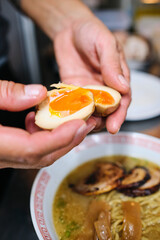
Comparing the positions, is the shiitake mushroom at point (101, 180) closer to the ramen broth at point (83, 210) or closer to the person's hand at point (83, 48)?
the ramen broth at point (83, 210)

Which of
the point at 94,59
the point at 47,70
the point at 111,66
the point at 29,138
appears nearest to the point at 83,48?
the point at 94,59

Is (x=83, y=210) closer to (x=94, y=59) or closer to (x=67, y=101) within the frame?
(x=67, y=101)

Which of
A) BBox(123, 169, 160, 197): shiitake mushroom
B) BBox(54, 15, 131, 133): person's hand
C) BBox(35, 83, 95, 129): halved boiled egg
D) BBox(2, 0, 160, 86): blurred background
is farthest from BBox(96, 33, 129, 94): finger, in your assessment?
BBox(2, 0, 160, 86): blurred background

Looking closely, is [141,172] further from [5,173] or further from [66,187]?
[5,173]

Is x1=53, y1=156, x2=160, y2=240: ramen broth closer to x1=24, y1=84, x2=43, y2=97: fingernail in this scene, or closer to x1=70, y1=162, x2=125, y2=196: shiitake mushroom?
x1=70, y1=162, x2=125, y2=196: shiitake mushroom

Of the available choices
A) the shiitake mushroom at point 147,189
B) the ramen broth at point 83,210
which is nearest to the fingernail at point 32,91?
the ramen broth at point 83,210

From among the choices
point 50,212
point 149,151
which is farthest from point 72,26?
point 50,212
